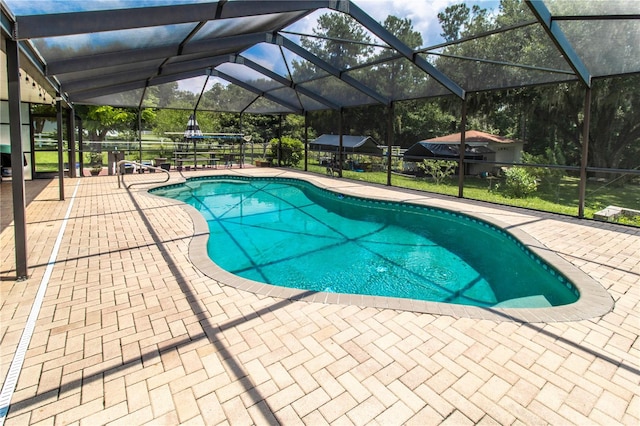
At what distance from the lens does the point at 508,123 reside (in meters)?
23.6

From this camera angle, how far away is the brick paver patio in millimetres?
1893

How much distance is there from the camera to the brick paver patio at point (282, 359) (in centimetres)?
189

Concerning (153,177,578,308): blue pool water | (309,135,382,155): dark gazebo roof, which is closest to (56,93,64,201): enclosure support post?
(153,177,578,308): blue pool water

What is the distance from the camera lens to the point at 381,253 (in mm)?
5828

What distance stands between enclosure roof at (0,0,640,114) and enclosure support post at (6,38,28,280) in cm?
23

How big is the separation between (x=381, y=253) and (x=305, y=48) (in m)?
5.98

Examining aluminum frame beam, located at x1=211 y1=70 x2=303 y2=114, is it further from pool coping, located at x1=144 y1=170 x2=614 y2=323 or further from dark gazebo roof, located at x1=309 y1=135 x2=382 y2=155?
pool coping, located at x1=144 y1=170 x2=614 y2=323

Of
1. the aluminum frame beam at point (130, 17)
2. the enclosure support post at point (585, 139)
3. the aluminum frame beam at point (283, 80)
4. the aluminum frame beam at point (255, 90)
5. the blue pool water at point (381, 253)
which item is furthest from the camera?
the aluminum frame beam at point (255, 90)

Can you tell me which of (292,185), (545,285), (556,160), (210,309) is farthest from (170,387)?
(556,160)

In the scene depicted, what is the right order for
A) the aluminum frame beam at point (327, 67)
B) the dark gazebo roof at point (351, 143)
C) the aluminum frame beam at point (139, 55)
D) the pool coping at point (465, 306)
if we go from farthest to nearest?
the dark gazebo roof at point (351, 143)
the aluminum frame beam at point (327, 67)
the aluminum frame beam at point (139, 55)
the pool coping at point (465, 306)

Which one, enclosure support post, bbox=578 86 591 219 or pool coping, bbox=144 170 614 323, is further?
enclosure support post, bbox=578 86 591 219

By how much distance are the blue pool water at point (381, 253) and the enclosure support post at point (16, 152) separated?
226 centimetres

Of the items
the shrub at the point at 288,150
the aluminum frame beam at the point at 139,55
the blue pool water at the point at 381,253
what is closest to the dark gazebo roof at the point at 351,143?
the shrub at the point at 288,150

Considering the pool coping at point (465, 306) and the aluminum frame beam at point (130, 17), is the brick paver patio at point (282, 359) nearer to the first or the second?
the pool coping at point (465, 306)
